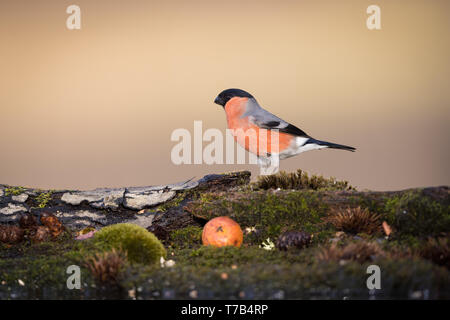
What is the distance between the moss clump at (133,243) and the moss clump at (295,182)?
203 cm

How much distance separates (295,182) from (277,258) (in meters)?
1.91

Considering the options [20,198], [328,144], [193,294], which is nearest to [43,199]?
[20,198]

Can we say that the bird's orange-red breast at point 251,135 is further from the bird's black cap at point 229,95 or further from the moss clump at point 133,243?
the moss clump at point 133,243

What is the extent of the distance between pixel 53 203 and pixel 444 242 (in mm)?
4988

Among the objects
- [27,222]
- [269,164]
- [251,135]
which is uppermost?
[251,135]

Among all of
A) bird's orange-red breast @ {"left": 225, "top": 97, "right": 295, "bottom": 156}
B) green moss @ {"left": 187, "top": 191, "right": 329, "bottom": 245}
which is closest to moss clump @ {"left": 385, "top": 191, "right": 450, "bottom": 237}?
green moss @ {"left": 187, "top": 191, "right": 329, "bottom": 245}

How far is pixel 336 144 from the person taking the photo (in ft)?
20.1

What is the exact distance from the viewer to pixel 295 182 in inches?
240

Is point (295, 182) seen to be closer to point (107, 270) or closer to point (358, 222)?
point (358, 222)

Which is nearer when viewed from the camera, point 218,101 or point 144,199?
point 144,199

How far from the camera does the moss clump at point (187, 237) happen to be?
5.73 meters
